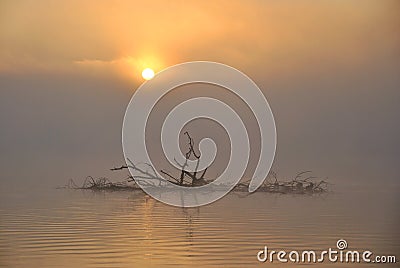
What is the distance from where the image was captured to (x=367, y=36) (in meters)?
3.86

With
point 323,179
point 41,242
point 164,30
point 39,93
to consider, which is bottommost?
point 41,242

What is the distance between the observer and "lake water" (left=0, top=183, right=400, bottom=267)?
3.71 metres

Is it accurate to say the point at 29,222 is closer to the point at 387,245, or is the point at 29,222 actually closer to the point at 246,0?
the point at 246,0

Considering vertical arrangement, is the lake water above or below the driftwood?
below

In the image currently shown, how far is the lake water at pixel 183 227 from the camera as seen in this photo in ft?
12.2

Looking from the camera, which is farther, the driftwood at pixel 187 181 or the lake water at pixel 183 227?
the driftwood at pixel 187 181

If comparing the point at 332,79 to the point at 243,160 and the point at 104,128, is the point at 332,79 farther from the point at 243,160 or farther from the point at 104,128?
the point at 104,128

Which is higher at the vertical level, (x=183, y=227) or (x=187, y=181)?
(x=187, y=181)

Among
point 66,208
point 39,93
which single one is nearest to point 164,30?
point 39,93

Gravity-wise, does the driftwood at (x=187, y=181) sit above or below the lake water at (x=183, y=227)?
above

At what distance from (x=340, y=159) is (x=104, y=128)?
1254 millimetres

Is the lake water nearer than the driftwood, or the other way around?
the lake water

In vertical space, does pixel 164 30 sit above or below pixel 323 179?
above

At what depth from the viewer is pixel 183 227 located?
3.79m
